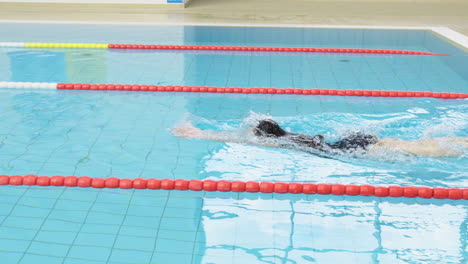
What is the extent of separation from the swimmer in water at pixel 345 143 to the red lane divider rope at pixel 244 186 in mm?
572

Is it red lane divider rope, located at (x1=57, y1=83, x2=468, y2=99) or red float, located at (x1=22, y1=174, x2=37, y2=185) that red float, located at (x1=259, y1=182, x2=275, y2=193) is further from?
red lane divider rope, located at (x1=57, y1=83, x2=468, y2=99)

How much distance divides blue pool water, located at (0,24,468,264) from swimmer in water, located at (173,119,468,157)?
7cm

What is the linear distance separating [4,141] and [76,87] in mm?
1465

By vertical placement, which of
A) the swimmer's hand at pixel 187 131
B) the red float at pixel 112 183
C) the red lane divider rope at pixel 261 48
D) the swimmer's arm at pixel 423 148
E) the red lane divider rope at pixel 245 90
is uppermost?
the red lane divider rope at pixel 261 48

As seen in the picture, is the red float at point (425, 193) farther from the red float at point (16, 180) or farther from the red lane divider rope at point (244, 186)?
the red float at point (16, 180)

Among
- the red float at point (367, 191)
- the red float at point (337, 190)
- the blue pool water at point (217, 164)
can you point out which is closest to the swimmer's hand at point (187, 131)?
the blue pool water at point (217, 164)

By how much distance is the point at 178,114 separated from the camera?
502cm

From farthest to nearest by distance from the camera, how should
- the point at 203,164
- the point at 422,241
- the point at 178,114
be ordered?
the point at 178,114 < the point at 203,164 < the point at 422,241

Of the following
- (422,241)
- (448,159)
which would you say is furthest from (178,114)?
(422,241)

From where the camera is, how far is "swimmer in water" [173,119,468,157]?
4.03 metres

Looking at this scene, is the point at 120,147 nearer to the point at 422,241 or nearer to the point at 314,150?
the point at 314,150

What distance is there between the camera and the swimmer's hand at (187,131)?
4430 millimetres

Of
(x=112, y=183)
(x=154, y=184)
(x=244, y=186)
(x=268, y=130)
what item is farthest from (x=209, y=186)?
(x=268, y=130)

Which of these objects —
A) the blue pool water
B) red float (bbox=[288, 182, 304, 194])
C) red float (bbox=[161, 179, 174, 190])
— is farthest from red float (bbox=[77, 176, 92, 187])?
red float (bbox=[288, 182, 304, 194])
